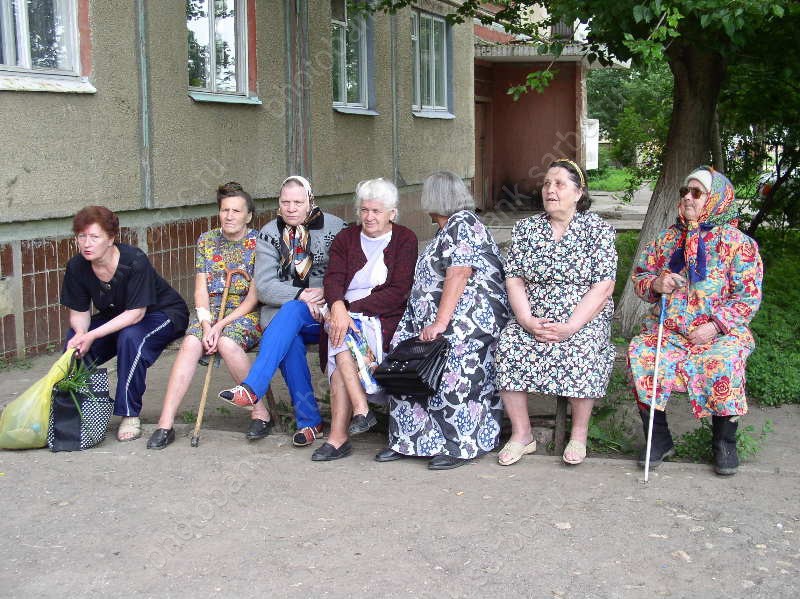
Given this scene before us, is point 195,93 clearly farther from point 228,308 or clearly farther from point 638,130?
point 638,130

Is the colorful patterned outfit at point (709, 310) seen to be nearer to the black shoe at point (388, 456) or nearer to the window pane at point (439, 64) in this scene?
the black shoe at point (388, 456)

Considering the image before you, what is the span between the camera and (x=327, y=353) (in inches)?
206

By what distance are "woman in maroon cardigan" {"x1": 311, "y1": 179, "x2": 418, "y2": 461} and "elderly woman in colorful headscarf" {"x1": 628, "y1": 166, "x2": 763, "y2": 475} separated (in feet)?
4.08

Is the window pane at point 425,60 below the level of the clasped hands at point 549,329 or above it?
above

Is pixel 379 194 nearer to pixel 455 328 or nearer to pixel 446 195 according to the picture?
pixel 446 195

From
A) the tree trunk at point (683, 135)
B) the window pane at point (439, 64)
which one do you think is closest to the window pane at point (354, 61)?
the window pane at point (439, 64)

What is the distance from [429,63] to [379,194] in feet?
37.9

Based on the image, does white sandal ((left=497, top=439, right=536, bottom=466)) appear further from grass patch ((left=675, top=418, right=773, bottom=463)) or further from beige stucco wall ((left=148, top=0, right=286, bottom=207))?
beige stucco wall ((left=148, top=0, right=286, bottom=207))

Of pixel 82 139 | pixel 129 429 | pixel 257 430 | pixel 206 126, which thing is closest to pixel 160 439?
pixel 129 429

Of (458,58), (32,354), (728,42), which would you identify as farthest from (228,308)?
(458,58)

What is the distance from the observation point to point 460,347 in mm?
4961

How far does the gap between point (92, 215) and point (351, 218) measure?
313 inches

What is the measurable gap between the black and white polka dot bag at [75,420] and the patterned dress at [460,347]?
5.05 feet

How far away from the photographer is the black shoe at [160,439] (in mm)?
5141
